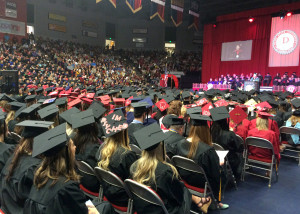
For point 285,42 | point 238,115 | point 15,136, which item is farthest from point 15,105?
point 285,42

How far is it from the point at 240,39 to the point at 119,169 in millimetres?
22735

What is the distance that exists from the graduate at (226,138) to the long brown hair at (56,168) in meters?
2.68

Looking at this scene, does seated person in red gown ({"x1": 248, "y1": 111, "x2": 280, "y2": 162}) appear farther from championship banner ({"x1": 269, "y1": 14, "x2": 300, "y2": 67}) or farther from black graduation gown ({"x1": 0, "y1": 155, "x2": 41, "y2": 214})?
championship banner ({"x1": 269, "y1": 14, "x2": 300, "y2": 67})

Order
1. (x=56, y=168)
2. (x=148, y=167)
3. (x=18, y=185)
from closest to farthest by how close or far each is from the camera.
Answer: (x=56, y=168) < (x=18, y=185) < (x=148, y=167)

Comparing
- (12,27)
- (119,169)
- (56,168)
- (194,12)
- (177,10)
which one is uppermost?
(194,12)

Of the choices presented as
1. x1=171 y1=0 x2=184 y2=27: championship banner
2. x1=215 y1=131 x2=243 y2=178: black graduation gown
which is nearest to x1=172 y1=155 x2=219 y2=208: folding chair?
x1=215 y1=131 x2=243 y2=178: black graduation gown

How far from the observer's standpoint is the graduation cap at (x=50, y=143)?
1.71 meters

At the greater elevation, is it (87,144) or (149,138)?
(149,138)

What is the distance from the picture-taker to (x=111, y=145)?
2.74m

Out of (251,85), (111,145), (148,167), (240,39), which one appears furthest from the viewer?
(240,39)

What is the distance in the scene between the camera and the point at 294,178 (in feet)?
15.2

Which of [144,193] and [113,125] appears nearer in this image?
[144,193]

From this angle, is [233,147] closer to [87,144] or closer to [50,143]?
[87,144]

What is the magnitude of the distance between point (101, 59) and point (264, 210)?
76.8 ft
